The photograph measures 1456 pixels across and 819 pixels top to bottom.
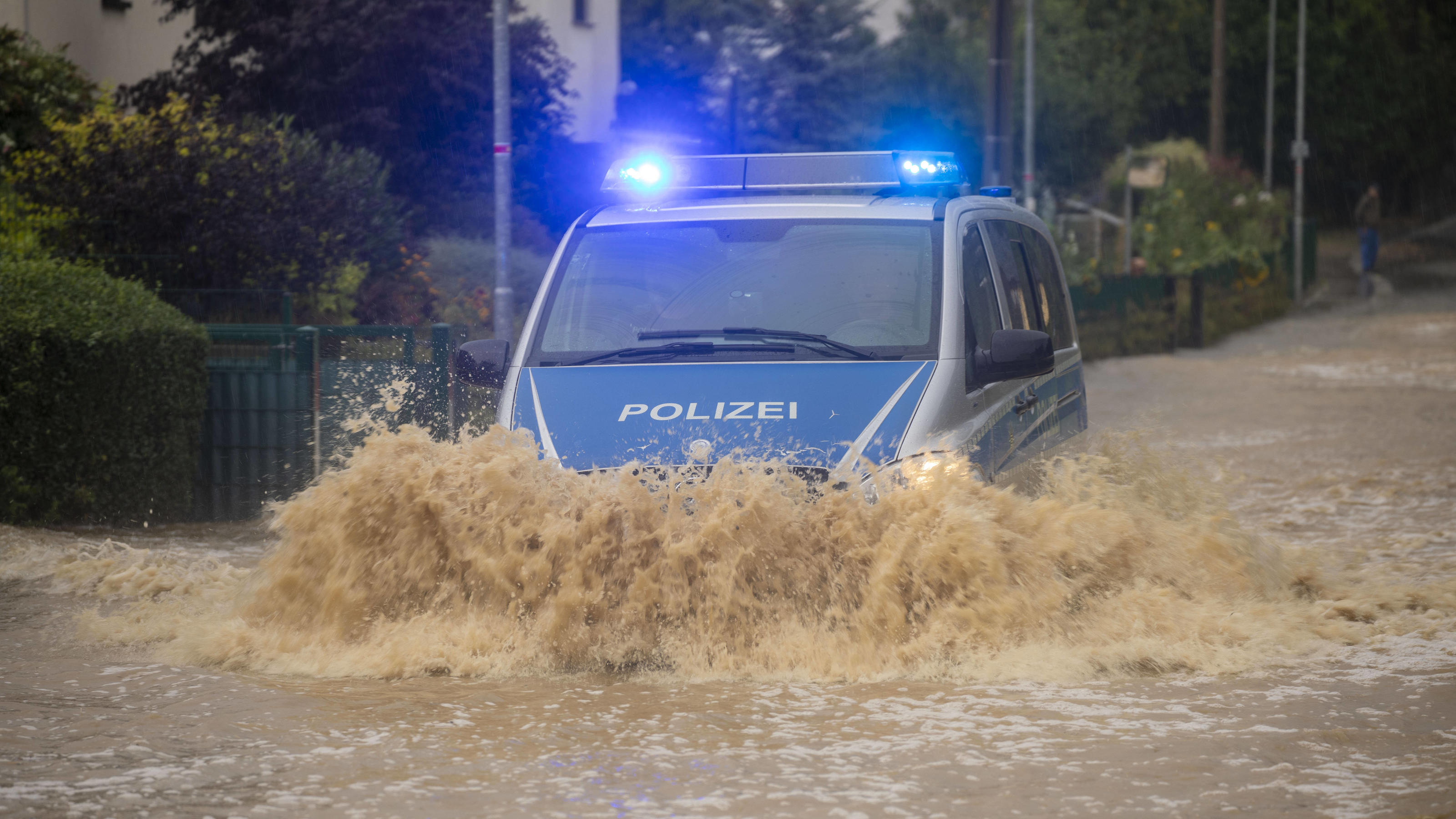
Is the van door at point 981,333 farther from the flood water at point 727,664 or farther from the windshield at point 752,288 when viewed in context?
the flood water at point 727,664

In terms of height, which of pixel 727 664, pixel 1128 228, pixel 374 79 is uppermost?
pixel 374 79

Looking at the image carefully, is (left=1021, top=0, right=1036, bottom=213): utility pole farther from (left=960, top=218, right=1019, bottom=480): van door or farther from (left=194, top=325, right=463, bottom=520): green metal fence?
(left=960, top=218, right=1019, bottom=480): van door

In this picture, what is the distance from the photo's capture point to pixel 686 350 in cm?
714

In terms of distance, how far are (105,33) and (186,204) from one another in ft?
31.9

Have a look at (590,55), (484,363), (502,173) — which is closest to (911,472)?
(484,363)

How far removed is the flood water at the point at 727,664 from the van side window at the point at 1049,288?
1024mm

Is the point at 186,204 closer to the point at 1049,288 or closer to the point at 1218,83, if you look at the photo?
the point at 1049,288

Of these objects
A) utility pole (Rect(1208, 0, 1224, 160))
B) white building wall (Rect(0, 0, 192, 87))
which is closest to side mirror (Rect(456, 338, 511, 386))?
white building wall (Rect(0, 0, 192, 87))

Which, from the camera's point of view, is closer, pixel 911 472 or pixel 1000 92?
pixel 911 472

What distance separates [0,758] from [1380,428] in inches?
537

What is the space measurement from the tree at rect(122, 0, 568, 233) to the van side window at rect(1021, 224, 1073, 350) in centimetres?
1785

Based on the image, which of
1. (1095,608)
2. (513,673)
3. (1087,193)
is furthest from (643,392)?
(1087,193)

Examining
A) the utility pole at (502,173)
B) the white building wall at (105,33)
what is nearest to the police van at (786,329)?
the utility pole at (502,173)

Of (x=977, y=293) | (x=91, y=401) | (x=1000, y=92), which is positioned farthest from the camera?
(x=1000, y=92)
